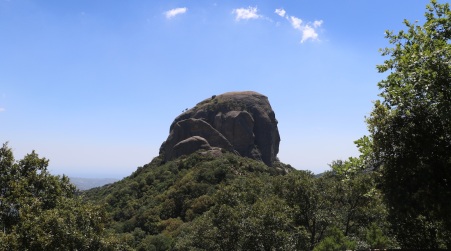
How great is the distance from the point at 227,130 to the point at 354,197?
72.0 meters

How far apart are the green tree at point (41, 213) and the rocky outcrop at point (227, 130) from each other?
72.4 m

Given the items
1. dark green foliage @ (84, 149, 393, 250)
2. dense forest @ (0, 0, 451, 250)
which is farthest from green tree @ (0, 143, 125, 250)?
dark green foliage @ (84, 149, 393, 250)

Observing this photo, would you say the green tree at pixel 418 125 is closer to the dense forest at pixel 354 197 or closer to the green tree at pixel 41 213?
the dense forest at pixel 354 197

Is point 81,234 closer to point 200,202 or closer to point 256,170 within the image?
point 200,202

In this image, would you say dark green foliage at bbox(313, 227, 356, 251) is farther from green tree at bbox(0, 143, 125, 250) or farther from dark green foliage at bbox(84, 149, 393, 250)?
green tree at bbox(0, 143, 125, 250)

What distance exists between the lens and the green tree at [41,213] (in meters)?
17.4

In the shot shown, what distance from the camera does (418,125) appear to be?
479 inches

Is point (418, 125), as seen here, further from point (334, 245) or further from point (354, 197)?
point (354, 197)

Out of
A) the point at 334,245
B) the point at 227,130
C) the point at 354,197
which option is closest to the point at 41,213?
the point at 334,245

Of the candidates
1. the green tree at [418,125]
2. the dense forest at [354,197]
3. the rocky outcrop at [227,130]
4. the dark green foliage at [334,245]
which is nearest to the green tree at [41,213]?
the dense forest at [354,197]

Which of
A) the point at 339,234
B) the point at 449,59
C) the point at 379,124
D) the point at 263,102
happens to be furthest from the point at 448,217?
the point at 263,102

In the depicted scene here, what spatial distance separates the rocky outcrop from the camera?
100625mm

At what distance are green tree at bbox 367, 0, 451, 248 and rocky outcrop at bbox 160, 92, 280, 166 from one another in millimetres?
85141

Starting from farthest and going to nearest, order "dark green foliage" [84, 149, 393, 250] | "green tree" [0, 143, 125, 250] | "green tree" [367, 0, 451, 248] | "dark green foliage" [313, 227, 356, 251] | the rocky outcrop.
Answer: the rocky outcrop
"dark green foliage" [84, 149, 393, 250]
"dark green foliage" [313, 227, 356, 251]
"green tree" [0, 143, 125, 250]
"green tree" [367, 0, 451, 248]
